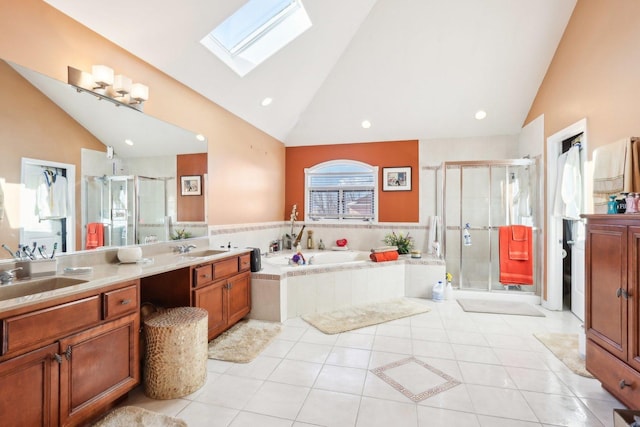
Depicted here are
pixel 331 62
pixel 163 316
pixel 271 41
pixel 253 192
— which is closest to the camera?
pixel 163 316

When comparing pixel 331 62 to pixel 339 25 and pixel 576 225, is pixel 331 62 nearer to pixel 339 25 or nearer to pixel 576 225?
pixel 339 25

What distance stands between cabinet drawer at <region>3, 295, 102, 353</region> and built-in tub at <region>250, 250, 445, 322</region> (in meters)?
1.91

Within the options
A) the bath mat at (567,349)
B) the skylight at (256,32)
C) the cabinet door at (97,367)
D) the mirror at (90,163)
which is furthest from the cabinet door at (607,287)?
the mirror at (90,163)

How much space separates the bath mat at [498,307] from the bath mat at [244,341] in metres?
2.55

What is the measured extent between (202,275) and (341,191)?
343cm

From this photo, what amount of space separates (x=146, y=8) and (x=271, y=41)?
154 cm

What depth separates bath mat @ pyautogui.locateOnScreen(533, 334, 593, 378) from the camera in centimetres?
250

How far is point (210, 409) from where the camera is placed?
1.99 meters

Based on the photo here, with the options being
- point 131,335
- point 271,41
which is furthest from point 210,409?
point 271,41

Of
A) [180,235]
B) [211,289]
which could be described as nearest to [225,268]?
[211,289]

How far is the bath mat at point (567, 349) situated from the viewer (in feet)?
8.20

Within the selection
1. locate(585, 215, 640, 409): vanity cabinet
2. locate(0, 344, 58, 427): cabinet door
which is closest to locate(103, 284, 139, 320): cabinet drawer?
locate(0, 344, 58, 427): cabinet door

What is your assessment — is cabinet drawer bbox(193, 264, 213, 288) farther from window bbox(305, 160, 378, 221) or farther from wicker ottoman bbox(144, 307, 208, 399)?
window bbox(305, 160, 378, 221)

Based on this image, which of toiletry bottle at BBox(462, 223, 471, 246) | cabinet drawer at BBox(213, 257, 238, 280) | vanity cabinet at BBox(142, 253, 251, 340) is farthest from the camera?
toiletry bottle at BBox(462, 223, 471, 246)
